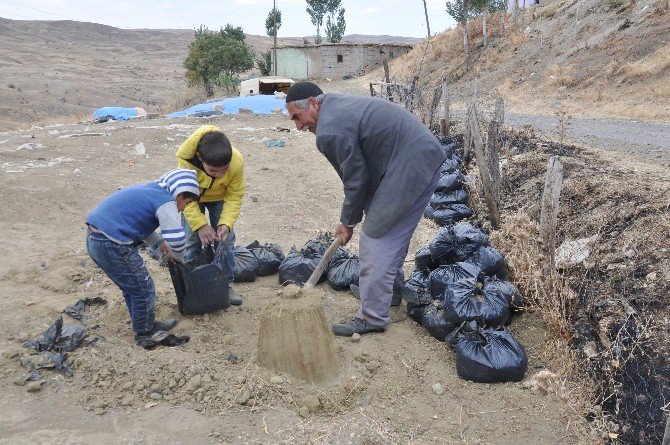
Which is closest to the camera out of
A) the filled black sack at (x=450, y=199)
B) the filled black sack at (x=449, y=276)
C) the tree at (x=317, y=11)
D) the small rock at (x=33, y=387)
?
the small rock at (x=33, y=387)

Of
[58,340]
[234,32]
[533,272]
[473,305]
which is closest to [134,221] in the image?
[58,340]

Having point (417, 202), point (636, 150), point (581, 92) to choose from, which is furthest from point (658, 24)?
point (417, 202)

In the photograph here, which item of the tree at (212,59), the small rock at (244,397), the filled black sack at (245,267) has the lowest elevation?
the small rock at (244,397)

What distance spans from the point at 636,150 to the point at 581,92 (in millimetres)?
8268

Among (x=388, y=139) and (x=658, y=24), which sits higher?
(x=658, y=24)

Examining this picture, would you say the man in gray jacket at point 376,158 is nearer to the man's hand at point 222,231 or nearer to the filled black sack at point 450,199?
the man's hand at point 222,231

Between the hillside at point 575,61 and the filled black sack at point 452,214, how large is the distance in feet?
15.7

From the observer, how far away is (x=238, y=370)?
277 cm

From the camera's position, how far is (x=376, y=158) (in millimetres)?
2959

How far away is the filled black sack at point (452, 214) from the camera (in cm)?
589

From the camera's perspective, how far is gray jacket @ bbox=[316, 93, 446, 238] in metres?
2.80

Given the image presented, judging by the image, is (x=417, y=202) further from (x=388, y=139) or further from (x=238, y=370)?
(x=238, y=370)

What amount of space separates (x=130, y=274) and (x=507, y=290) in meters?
2.33

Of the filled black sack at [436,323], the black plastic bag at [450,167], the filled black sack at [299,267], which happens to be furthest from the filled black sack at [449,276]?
the black plastic bag at [450,167]
